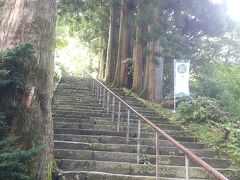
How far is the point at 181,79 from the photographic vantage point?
10148 millimetres

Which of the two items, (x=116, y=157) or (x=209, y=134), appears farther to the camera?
(x=209, y=134)

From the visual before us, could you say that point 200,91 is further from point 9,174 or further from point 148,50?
point 9,174

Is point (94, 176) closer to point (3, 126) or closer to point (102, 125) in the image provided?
point (3, 126)

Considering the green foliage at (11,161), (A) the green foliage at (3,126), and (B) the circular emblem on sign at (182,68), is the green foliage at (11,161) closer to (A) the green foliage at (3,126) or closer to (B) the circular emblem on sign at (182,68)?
(A) the green foliage at (3,126)

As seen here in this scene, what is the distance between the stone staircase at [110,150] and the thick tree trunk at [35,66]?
0.77m

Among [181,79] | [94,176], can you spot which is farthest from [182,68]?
[94,176]

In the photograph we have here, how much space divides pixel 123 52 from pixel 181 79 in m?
6.74

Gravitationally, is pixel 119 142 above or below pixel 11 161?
below

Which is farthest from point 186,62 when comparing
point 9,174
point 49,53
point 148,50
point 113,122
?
point 9,174

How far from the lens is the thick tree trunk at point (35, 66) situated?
4480 mm

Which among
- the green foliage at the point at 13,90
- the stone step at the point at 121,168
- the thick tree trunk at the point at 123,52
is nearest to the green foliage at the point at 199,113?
the stone step at the point at 121,168

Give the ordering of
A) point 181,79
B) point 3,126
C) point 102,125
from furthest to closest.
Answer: point 181,79, point 102,125, point 3,126

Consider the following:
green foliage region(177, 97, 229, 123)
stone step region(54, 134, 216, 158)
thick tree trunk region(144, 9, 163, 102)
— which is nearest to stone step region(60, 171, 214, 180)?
stone step region(54, 134, 216, 158)

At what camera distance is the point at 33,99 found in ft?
15.1
